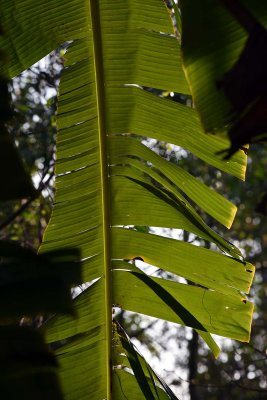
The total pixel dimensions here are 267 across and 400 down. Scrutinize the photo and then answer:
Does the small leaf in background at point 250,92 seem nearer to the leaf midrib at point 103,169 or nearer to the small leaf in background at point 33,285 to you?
the small leaf in background at point 33,285

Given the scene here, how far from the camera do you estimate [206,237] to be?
1842 millimetres

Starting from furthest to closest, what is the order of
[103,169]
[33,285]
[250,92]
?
[103,169], [250,92], [33,285]

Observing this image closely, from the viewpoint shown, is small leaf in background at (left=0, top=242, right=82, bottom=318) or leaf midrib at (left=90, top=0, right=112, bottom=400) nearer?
small leaf in background at (left=0, top=242, right=82, bottom=318)

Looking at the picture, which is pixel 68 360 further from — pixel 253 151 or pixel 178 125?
pixel 253 151

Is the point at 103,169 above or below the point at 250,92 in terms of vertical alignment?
below

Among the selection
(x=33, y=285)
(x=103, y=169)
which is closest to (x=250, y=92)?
(x=33, y=285)

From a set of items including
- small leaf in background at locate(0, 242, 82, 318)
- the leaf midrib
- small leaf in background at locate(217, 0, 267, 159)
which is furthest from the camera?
the leaf midrib

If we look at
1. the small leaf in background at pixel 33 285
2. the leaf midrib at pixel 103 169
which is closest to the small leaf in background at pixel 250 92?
the small leaf in background at pixel 33 285

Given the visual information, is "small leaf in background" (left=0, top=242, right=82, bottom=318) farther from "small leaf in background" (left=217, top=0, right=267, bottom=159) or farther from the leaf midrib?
the leaf midrib

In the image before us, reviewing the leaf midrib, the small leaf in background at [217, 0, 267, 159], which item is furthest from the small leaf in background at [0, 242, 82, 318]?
the leaf midrib

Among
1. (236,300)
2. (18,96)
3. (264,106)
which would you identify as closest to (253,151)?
(18,96)

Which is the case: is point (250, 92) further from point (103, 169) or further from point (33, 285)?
point (103, 169)

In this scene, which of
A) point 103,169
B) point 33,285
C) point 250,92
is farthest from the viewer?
point 103,169

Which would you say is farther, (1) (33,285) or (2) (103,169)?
(2) (103,169)
